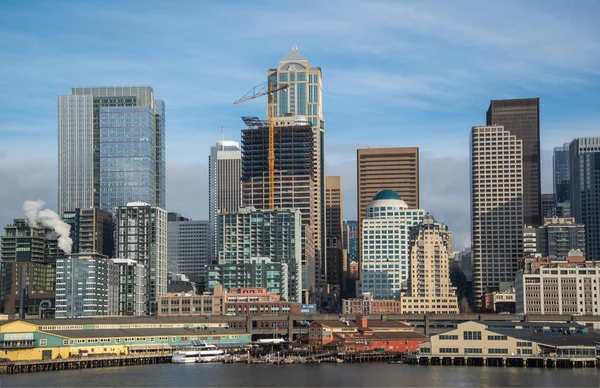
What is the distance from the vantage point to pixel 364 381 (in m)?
171

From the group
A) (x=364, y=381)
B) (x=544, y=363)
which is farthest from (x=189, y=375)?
(x=544, y=363)

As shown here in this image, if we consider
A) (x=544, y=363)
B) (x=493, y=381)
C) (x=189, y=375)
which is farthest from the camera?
(x=544, y=363)

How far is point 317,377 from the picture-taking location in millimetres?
179375

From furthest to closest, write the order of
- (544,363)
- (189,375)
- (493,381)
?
(544,363)
(189,375)
(493,381)

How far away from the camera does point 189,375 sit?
184 meters

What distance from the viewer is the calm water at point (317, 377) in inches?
6590

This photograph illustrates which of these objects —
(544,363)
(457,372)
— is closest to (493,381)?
(457,372)

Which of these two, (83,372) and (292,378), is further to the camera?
(83,372)

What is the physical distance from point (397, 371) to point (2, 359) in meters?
71.7

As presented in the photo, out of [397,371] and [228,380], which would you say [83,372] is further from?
[397,371]

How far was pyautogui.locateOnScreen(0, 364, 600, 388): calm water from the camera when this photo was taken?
167m

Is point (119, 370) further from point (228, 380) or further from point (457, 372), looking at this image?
point (457, 372)

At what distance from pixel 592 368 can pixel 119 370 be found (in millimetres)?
84045

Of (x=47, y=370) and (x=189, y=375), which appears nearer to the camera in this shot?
(x=189, y=375)
